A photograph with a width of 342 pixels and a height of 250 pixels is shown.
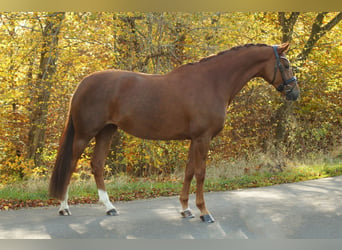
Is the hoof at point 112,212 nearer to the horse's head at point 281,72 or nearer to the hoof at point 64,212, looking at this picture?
the hoof at point 64,212

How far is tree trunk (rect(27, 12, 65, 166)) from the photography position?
9.68 m

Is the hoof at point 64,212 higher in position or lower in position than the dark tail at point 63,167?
lower

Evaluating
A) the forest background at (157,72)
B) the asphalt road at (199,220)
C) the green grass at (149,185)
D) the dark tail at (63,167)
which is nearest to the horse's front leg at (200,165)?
the asphalt road at (199,220)

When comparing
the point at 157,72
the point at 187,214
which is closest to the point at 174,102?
the point at 187,214

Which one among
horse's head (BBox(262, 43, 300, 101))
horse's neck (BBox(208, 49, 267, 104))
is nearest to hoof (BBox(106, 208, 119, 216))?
horse's neck (BBox(208, 49, 267, 104))

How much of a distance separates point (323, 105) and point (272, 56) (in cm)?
716

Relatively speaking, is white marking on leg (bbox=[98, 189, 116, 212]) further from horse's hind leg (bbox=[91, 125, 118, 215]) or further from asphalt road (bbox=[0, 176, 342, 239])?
asphalt road (bbox=[0, 176, 342, 239])

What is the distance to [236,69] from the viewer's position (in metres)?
5.86

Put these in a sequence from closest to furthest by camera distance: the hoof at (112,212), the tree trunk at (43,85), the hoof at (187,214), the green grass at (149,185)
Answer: the hoof at (187,214), the hoof at (112,212), the green grass at (149,185), the tree trunk at (43,85)

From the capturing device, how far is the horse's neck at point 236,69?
580cm

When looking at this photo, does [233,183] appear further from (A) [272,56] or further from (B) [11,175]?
(B) [11,175]

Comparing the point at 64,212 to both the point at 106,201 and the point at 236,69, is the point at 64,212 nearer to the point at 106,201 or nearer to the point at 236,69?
the point at 106,201

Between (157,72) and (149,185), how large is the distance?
2.67 m

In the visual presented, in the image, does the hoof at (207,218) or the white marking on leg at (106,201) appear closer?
the hoof at (207,218)
